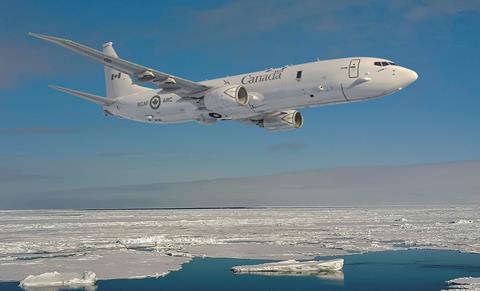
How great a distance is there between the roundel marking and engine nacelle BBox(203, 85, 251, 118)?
19.3ft

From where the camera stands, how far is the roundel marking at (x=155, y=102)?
37000 millimetres

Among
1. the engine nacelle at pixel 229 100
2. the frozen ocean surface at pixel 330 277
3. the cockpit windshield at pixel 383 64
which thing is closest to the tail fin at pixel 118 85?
the engine nacelle at pixel 229 100

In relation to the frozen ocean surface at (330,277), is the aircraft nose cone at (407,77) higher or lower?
higher

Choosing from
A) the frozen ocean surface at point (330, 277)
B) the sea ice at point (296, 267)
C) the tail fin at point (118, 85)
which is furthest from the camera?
the tail fin at point (118, 85)

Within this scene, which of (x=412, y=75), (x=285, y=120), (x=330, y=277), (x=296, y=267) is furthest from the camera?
(x=285, y=120)

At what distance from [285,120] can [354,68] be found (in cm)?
770

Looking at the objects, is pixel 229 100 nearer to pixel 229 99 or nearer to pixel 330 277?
pixel 229 99

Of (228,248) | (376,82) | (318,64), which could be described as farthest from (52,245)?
(376,82)

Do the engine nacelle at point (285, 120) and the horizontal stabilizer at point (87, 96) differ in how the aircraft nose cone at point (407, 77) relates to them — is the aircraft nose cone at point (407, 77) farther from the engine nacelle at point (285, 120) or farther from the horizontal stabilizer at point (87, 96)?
the horizontal stabilizer at point (87, 96)

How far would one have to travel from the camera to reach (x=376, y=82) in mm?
28047

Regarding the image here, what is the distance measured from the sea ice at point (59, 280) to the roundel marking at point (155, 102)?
19682 millimetres

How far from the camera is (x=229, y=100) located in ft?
101

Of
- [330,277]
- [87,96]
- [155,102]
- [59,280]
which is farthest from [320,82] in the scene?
[87,96]

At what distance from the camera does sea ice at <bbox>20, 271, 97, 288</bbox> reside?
58.7 feet
